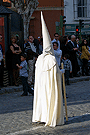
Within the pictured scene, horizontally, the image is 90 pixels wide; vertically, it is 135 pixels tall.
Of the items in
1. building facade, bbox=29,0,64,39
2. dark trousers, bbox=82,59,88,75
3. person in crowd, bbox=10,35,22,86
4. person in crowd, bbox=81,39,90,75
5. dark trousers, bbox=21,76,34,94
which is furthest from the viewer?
building facade, bbox=29,0,64,39

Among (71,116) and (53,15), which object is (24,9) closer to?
(53,15)

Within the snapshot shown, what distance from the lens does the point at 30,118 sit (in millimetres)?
7590

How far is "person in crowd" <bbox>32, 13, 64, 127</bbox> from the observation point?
22.0 feet

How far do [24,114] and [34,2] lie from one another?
50.9 ft

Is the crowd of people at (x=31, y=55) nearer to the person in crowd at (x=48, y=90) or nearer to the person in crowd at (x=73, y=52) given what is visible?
the person in crowd at (x=73, y=52)

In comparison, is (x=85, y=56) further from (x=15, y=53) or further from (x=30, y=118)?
(x=30, y=118)

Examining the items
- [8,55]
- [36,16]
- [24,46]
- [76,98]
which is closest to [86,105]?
[76,98]

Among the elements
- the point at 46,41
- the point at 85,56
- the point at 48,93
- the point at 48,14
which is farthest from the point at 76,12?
the point at 48,93

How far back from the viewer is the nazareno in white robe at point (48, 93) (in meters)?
6.72

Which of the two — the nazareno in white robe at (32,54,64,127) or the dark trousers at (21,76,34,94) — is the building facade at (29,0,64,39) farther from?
the nazareno in white robe at (32,54,64,127)

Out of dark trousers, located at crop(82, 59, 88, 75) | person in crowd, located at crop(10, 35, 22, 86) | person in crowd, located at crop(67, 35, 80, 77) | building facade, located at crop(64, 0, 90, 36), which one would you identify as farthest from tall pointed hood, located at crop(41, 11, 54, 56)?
building facade, located at crop(64, 0, 90, 36)

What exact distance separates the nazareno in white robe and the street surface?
0.18m

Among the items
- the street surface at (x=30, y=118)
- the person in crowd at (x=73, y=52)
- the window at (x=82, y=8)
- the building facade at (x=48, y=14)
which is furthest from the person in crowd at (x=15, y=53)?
the window at (x=82, y=8)

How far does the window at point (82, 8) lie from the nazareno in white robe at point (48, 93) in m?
33.2
